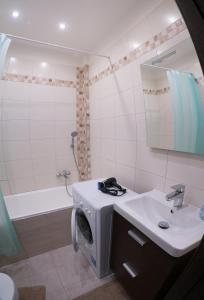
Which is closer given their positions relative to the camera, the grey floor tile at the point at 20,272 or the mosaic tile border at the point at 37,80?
the grey floor tile at the point at 20,272

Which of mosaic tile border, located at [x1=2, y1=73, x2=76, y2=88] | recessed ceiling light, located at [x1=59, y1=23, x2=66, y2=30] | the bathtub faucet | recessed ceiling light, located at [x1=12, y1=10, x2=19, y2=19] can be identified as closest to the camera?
recessed ceiling light, located at [x1=12, y1=10, x2=19, y2=19]

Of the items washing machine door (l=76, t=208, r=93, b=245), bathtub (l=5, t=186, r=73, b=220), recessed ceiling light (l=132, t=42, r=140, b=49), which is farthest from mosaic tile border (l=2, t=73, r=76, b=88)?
washing machine door (l=76, t=208, r=93, b=245)

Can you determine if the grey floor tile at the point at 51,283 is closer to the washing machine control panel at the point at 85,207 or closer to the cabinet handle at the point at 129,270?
the cabinet handle at the point at 129,270

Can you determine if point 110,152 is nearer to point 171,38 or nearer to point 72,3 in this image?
point 171,38

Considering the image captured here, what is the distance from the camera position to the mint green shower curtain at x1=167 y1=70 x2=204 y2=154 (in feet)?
3.65

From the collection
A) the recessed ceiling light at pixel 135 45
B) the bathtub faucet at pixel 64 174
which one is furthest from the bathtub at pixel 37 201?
the recessed ceiling light at pixel 135 45

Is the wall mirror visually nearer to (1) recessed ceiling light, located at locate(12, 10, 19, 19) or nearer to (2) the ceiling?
(2) the ceiling

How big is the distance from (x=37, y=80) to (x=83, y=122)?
3.01ft

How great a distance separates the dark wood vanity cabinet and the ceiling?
1866 mm

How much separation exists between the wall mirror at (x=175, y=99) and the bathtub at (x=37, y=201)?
61.7 inches

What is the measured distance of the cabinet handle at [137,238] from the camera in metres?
0.99

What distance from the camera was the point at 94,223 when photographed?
132cm

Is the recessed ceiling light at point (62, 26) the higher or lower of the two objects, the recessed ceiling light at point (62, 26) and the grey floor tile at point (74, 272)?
the higher

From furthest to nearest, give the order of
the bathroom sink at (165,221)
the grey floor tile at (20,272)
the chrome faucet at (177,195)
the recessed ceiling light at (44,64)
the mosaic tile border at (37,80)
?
the recessed ceiling light at (44,64) → the mosaic tile border at (37,80) → the grey floor tile at (20,272) → the chrome faucet at (177,195) → the bathroom sink at (165,221)
